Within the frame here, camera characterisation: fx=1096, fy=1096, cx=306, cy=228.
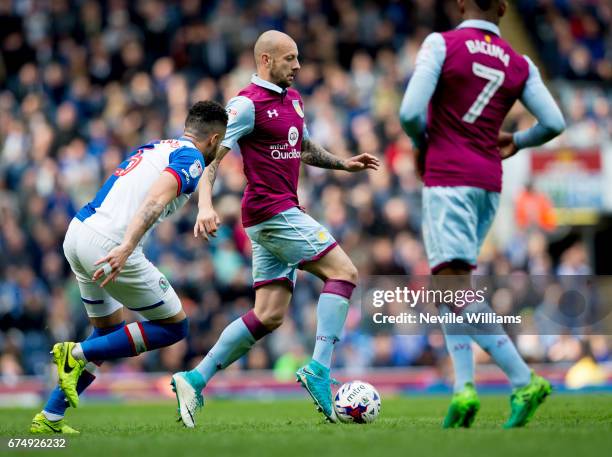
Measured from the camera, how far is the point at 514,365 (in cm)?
680

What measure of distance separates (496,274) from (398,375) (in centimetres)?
208

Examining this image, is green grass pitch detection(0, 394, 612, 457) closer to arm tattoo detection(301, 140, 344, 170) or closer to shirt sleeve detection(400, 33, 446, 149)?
shirt sleeve detection(400, 33, 446, 149)

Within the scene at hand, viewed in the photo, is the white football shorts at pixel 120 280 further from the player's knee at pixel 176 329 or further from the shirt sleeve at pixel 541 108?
the shirt sleeve at pixel 541 108

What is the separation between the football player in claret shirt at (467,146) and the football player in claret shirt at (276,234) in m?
1.28

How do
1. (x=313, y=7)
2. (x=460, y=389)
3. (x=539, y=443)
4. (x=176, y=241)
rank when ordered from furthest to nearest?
1. (x=313, y=7)
2. (x=176, y=241)
3. (x=460, y=389)
4. (x=539, y=443)

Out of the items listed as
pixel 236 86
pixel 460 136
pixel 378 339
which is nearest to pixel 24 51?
pixel 236 86

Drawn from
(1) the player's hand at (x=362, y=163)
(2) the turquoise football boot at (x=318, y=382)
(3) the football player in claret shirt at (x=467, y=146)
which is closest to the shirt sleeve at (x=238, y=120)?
(1) the player's hand at (x=362, y=163)

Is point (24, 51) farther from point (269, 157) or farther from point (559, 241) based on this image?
point (269, 157)

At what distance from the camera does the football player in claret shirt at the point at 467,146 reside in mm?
6832

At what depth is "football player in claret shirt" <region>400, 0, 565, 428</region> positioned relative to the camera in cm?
683

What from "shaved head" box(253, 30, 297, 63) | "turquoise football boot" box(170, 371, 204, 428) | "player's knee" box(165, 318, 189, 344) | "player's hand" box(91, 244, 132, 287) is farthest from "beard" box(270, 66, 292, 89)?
"turquoise football boot" box(170, 371, 204, 428)

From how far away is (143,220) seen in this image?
7023 millimetres

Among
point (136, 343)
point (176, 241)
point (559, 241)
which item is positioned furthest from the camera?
point (559, 241)

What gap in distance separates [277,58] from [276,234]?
52.9 inches
